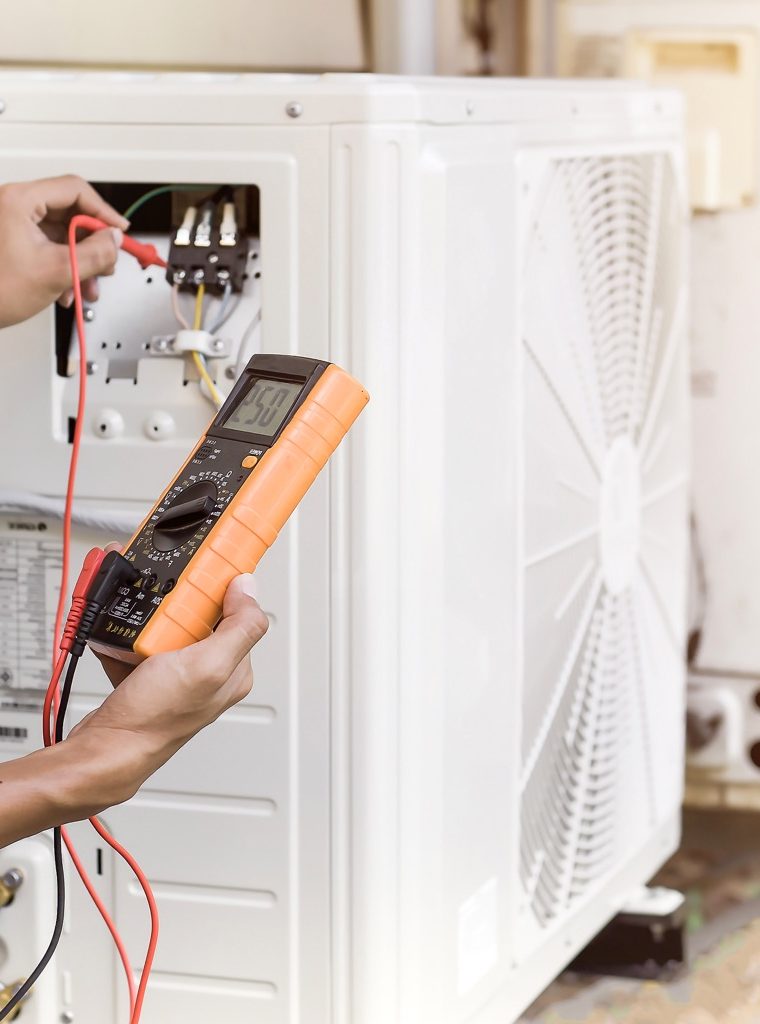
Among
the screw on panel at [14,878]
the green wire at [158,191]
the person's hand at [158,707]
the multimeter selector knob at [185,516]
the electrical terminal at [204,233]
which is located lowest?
the screw on panel at [14,878]

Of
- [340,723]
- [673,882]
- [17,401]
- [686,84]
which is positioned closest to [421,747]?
[340,723]

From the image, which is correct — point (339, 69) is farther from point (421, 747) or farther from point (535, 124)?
point (421, 747)

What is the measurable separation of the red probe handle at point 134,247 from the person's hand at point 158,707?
37 centimetres

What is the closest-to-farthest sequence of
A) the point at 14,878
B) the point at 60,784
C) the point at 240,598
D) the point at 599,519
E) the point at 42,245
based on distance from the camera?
the point at 60,784, the point at 240,598, the point at 42,245, the point at 14,878, the point at 599,519

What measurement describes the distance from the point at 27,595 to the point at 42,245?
270 millimetres

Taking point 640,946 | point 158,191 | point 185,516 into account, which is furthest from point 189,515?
point 640,946

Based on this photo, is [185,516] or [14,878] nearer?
[185,516]

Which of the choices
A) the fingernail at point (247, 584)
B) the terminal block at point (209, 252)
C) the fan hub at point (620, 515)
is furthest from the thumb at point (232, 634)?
the fan hub at point (620, 515)

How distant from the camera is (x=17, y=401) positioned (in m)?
1.12

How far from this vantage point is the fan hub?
57.2 inches

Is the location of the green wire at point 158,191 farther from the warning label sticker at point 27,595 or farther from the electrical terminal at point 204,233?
the warning label sticker at point 27,595

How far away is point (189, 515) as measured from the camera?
900 mm

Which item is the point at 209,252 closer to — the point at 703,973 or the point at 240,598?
the point at 240,598

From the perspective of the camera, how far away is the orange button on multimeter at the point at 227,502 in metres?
0.87
